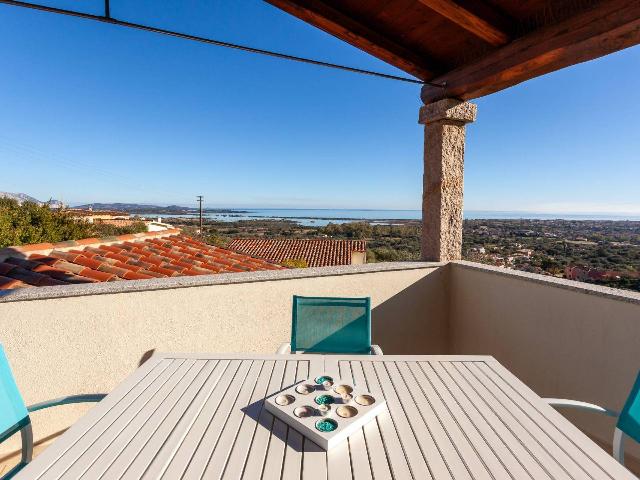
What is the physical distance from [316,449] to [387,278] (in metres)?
1.87

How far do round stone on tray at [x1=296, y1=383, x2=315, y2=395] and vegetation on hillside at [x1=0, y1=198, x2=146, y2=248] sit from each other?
546 cm

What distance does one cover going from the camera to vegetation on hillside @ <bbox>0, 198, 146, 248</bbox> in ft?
15.3

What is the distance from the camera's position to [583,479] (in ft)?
2.29

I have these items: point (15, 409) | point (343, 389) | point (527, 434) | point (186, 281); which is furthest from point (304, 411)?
point (186, 281)

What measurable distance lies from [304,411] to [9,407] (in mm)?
1054

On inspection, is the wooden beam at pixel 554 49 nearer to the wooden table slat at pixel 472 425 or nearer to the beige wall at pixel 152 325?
the beige wall at pixel 152 325

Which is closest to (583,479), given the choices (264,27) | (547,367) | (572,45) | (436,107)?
(547,367)

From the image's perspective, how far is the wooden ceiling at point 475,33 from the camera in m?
1.66

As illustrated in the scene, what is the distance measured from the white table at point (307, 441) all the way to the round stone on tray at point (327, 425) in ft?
0.16

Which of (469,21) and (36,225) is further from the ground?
(469,21)

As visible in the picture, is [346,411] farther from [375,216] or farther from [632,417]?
[375,216]

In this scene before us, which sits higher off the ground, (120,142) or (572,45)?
(120,142)

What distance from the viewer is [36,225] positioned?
545 centimetres

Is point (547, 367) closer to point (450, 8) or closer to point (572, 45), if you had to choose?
point (572, 45)
